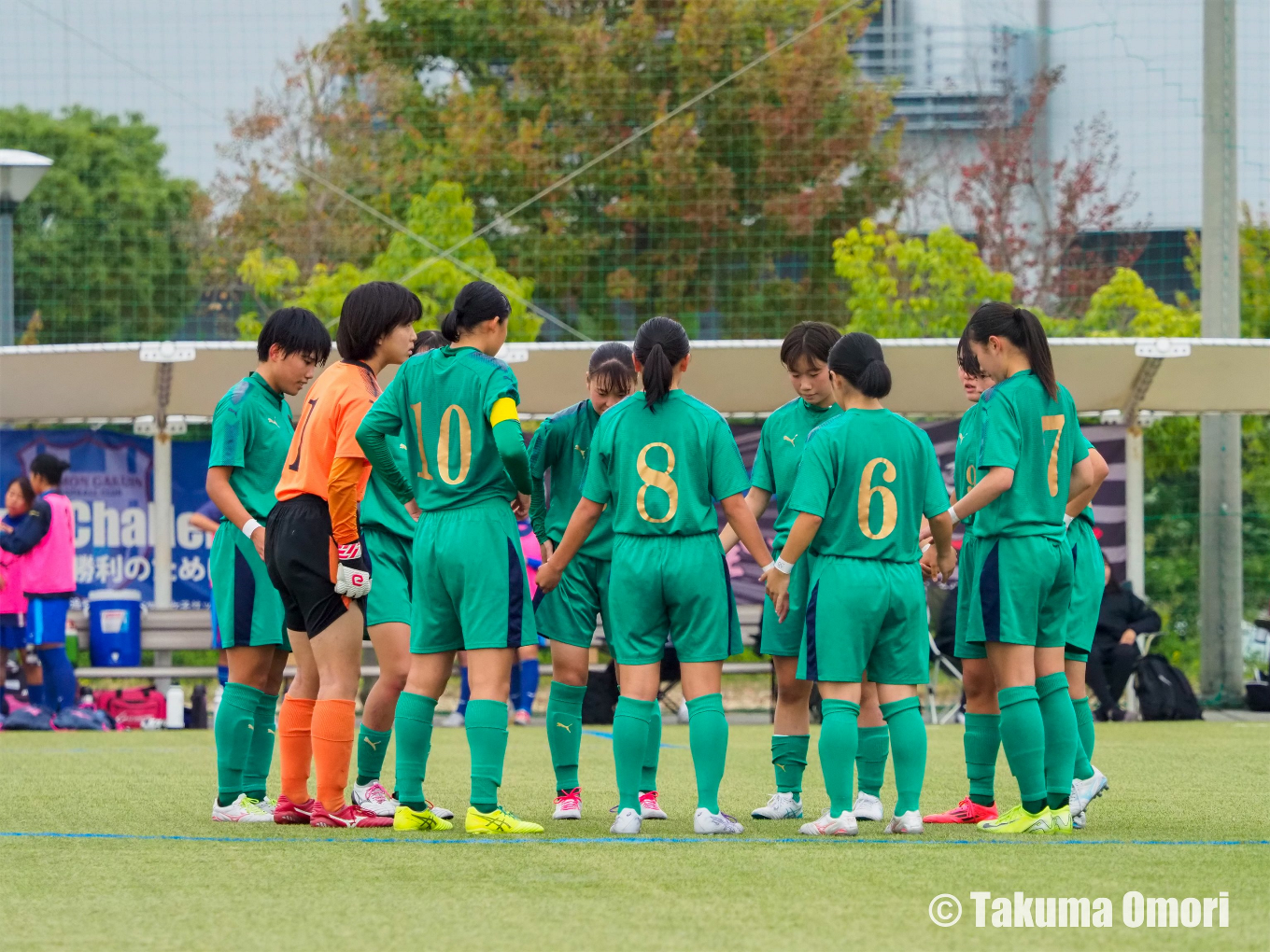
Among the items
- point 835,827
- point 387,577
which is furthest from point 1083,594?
point 387,577

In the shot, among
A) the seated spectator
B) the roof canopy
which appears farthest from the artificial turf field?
the roof canopy

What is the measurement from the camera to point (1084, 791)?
20.8ft

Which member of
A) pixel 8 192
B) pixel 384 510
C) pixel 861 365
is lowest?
pixel 384 510

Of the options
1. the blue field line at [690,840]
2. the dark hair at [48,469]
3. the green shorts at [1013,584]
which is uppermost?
the dark hair at [48,469]

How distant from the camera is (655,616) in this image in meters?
5.84

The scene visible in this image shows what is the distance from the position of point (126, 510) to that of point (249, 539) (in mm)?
8798

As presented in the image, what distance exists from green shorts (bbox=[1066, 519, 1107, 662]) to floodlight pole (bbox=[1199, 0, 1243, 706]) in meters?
8.69

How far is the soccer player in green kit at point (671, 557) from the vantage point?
5.76 metres

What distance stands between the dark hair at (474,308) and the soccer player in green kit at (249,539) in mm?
714

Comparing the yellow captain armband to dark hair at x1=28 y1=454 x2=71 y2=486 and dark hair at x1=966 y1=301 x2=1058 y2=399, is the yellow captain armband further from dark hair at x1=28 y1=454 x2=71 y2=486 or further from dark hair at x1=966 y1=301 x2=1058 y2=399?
dark hair at x1=28 y1=454 x2=71 y2=486

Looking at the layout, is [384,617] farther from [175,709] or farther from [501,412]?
[175,709]

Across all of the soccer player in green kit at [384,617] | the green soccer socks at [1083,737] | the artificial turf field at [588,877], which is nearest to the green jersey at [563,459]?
the soccer player in green kit at [384,617]

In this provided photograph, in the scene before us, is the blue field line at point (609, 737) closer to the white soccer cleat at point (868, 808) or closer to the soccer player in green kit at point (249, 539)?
the white soccer cleat at point (868, 808)

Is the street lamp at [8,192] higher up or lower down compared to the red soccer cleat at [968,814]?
higher up
